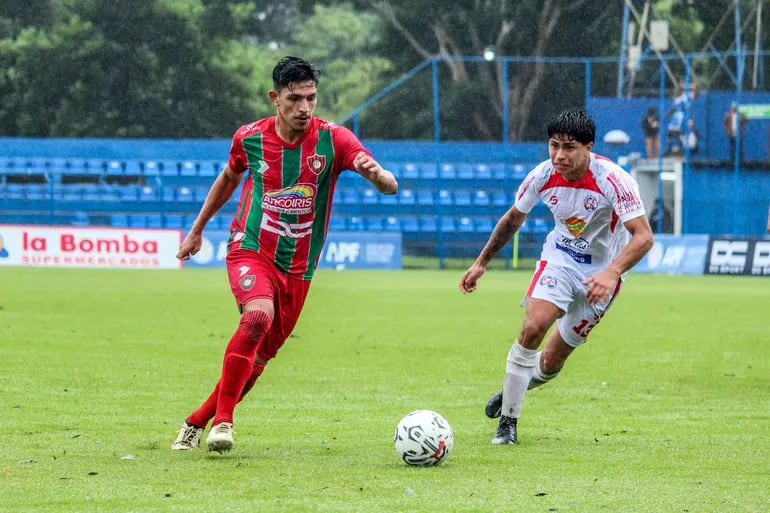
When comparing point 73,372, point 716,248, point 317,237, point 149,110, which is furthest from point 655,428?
point 149,110

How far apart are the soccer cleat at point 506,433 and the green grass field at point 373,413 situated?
0.16 meters

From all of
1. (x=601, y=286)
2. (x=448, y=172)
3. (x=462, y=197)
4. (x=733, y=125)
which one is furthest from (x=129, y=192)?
(x=601, y=286)

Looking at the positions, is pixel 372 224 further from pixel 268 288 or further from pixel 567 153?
pixel 268 288

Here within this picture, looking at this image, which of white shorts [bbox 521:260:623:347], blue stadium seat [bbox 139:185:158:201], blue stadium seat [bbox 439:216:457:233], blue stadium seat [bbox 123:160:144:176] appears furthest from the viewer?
blue stadium seat [bbox 123:160:144:176]

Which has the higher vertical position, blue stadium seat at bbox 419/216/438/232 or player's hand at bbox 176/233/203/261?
player's hand at bbox 176/233/203/261

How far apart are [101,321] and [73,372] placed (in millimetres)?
5715

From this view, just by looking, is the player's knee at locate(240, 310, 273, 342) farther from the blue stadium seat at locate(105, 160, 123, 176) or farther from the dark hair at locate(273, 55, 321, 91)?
the blue stadium seat at locate(105, 160, 123, 176)

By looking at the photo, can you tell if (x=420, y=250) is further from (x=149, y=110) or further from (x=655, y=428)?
(x=655, y=428)

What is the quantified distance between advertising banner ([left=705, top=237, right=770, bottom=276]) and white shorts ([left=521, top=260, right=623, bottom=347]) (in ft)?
78.7

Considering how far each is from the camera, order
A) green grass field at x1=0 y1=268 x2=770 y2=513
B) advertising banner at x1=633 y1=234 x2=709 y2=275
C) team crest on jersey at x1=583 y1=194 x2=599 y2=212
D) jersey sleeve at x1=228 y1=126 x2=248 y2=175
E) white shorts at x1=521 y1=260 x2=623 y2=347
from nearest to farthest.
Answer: green grass field at x1=0 y1=268 x2=770 y2=513 < jersey sleeve at x1=228 y1=126 x2=248 y2=175 < team crest on jersey at x1=583 y1=194 x2=599 y2=212 < white shorts at x1=521 y1=260 x2=623 y2=347 < advertising banner at x1=633 y1=234 x2=709 y2=275

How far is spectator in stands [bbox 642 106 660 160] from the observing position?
35656mm

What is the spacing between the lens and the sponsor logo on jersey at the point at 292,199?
25.3 ft

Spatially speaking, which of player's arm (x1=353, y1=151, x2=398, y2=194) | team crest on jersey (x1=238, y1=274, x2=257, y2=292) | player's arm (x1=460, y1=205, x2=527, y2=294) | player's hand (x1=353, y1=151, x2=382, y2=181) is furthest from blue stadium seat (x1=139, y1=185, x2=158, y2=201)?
player's arm (x1=353, y1=151, x2=398, y2=194)

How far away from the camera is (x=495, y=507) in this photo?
5.99 meters
